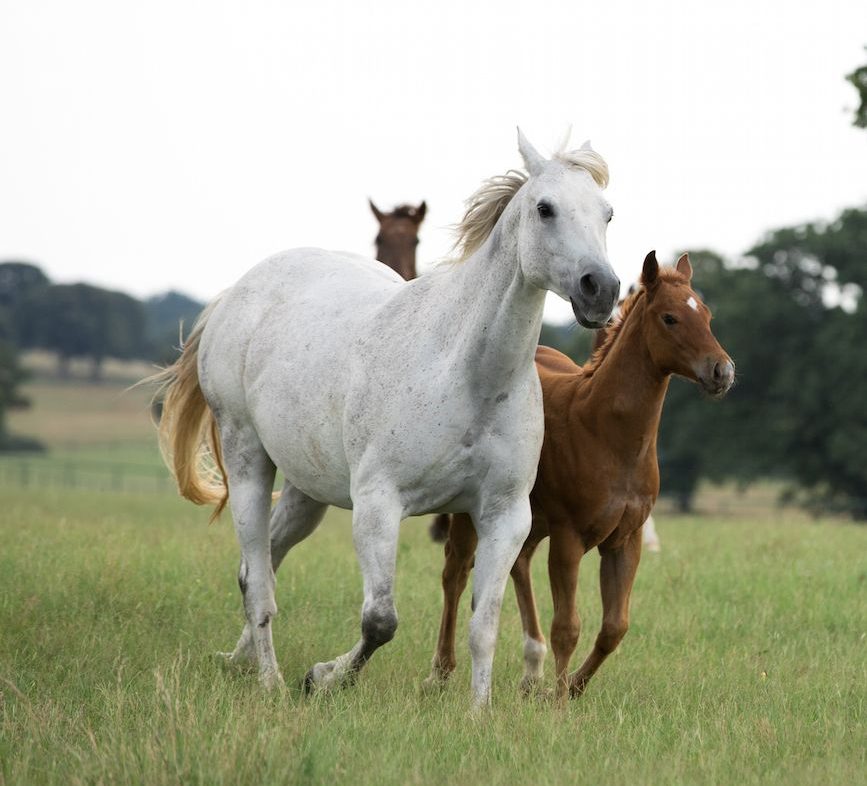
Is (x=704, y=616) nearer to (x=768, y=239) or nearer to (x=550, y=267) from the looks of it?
(x=550, y=267)

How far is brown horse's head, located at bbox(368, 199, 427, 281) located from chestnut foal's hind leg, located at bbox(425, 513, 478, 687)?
12.1 feet

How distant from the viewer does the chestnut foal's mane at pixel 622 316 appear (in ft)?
19.0

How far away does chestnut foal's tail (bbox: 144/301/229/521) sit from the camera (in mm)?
7398

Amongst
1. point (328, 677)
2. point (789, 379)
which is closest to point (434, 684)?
point (328, 677)

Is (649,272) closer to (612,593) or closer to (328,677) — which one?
(612,593)

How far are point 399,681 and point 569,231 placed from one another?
8.14 ft

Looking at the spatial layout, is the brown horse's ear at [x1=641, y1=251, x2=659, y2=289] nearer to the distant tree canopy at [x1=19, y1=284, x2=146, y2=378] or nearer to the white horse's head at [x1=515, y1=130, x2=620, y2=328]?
the white horse's head at [x1=515, y1=130, x2=620, y2=328]

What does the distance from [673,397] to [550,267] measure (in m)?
33.0

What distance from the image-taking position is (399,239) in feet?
32.3

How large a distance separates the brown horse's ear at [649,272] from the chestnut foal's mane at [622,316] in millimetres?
24

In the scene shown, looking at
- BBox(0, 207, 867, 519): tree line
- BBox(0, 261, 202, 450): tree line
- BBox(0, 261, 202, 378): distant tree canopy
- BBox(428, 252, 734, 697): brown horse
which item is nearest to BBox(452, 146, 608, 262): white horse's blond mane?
BBox(428, 252, 734, 697): brown horse

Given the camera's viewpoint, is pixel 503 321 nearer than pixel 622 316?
Yes

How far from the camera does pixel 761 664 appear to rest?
6496 millimetres

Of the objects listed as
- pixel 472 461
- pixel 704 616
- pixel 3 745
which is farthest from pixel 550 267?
pixel 704 616
